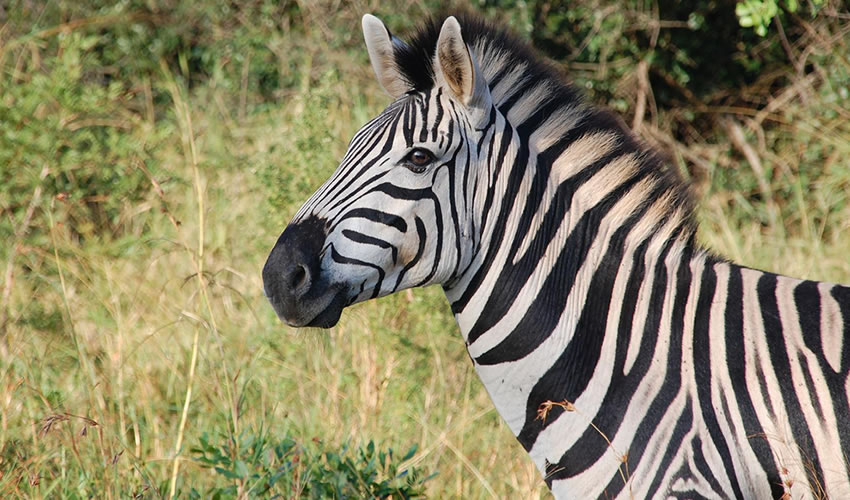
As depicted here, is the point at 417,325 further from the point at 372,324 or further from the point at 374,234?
the point at 374,234

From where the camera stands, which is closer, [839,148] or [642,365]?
[642,365]

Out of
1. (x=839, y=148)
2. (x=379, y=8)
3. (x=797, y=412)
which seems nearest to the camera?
(x=797, y=412)

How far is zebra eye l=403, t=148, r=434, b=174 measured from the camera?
2.82 meters

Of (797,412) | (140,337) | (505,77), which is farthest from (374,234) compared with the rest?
(140,337)

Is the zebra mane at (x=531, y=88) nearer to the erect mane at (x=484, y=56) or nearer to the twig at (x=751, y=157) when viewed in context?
the erect mane at (x=484, y=56)

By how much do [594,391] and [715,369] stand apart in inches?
15.1

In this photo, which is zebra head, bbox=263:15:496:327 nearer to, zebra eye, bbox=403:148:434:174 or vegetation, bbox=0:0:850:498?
zebra eye, bbox=403:148:434:174

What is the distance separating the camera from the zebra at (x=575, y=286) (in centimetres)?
262

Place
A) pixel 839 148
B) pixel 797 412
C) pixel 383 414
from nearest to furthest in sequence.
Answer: pixel 797 412 < pixel 383 414 < pixel 839 148

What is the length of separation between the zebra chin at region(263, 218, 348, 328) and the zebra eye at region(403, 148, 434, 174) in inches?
13.9

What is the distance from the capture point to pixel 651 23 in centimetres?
743

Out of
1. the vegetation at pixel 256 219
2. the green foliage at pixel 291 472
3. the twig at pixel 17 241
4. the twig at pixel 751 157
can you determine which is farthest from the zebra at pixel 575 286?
the twig at pixel 751 157

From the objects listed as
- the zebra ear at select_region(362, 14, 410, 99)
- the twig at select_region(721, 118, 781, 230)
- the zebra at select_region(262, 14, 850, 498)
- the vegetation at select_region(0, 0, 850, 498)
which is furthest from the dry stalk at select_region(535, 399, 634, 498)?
the twig at select_region(721, 118, 781, 230)

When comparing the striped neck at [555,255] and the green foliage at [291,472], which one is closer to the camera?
the striped neck at [555,255]
